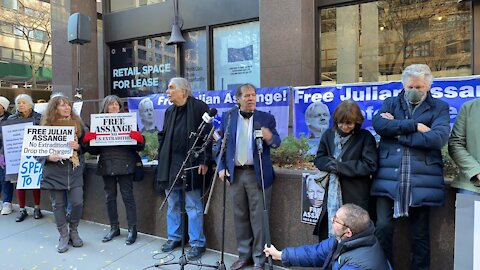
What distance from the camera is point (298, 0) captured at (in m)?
7.55

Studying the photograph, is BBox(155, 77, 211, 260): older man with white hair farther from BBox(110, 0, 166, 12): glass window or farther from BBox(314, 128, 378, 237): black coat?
BBox(110, 0, 166, 12): glass window

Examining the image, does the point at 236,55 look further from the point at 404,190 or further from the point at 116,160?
the point at 404,190

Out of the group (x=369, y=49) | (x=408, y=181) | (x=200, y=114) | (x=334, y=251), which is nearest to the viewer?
(x=334, y=251)

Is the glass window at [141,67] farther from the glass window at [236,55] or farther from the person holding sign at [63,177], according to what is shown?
the person holding sign at [63,177]

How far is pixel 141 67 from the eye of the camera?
1102 centimetres

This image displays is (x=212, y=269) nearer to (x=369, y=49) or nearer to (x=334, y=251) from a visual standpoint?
(x=334, y=251)

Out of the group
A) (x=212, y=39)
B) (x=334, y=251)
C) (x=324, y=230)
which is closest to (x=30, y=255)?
(x=324, y=230)

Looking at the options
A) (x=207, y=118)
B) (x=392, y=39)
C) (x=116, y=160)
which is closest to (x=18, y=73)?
(x=392, y=39)

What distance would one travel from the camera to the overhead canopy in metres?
30.0

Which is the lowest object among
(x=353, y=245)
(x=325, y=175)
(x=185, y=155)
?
(x=353, y=245)

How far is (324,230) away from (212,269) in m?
1.31

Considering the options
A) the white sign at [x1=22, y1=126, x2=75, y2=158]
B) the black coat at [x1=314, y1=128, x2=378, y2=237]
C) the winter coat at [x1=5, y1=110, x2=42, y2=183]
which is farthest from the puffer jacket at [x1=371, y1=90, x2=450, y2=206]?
the winter coat at [x1=5, y1=110, x2=42, y2=183]

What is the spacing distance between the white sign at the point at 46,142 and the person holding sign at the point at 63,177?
0.21 ft

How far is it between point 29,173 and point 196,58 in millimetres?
5324
